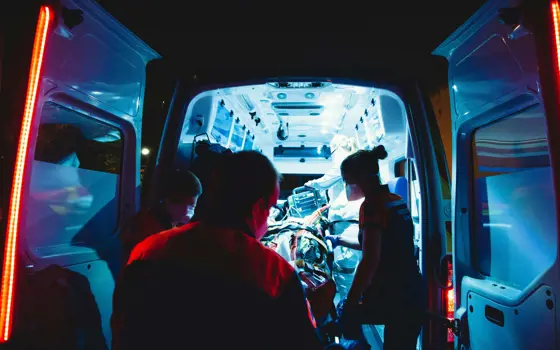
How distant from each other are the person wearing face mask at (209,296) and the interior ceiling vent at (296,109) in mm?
3448

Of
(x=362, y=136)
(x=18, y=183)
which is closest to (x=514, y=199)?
(x=18, y=183)

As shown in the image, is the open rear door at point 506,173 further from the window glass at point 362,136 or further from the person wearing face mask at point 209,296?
the window glass at point 362,136

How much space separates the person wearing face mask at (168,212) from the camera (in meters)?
2.32

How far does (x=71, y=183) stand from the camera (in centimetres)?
202

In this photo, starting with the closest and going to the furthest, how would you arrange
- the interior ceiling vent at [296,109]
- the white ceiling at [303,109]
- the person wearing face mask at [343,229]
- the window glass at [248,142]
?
the white ceiling at [303,109], the person wearing face mask at [343,229], the interior ceiling vent at [296,109], the window glass at [248,142]

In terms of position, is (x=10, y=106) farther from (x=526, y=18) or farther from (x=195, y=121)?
(x=526, y=18)

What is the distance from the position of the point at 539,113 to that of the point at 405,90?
3.52 ft

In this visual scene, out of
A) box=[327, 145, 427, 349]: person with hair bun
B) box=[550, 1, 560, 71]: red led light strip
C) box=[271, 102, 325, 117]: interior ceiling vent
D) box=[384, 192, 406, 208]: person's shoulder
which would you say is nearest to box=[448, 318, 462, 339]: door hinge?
box=[327, 145, 427, 349]: person with hair bun

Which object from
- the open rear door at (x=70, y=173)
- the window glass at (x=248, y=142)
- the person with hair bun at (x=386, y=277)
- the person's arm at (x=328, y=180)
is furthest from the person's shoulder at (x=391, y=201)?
the window glass at (x=248, y=142)

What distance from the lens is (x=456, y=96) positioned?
6.65 feet

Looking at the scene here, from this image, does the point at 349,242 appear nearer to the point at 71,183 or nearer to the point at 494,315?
the point at 494,315

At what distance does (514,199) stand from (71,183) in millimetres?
2607

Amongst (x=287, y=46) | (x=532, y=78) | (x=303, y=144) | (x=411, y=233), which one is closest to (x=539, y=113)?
(x=532, y=78)

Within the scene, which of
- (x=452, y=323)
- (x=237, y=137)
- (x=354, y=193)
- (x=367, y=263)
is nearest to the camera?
(x=452, y=323)
